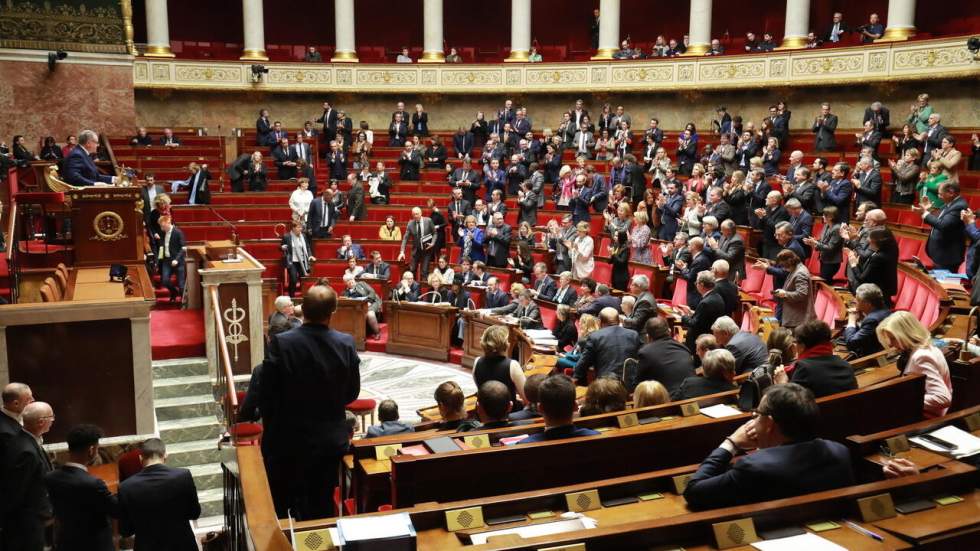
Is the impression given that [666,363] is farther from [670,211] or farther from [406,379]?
[670,211]

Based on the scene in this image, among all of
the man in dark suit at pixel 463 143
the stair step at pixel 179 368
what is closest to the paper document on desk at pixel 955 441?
the stair step at pixel 179 368

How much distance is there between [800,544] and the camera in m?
2.89

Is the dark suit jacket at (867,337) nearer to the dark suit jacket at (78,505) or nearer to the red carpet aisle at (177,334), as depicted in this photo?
the dark suit jacket at (78,505)

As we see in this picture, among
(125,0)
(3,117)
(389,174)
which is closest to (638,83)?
(389,174)

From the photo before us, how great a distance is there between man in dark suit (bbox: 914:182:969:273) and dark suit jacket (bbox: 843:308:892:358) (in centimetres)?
274

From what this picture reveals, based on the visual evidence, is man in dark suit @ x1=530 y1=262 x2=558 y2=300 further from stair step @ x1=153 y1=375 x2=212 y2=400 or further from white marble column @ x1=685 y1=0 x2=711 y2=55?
white marble column @ x1=685 y1=0 x2=711 y2=55

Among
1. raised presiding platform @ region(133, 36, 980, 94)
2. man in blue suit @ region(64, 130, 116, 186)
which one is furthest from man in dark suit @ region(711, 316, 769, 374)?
raised presiding platform @ region(133, 36, 980, 94)

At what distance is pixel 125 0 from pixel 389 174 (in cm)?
553

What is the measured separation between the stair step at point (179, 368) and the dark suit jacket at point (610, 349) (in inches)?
129

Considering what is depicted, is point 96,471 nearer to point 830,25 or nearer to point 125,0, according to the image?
point 125,0

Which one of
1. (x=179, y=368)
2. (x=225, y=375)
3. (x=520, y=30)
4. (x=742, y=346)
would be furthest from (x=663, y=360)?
(x=520, y=30)

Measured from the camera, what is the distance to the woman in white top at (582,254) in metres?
11.1

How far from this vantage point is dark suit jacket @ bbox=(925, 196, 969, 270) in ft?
26.4

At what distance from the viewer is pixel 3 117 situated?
14.4 meters
